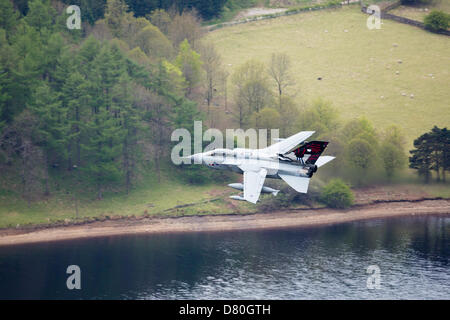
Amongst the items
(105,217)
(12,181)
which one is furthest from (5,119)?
(105,217)

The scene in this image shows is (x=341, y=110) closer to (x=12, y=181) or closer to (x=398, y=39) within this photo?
(x=398, y=39)

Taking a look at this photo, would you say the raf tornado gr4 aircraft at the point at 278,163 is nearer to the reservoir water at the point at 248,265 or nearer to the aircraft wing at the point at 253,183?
the aircraft wing at the point at 253,183

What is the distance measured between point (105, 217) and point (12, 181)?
60.9ft

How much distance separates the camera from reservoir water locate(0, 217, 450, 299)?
81500mm

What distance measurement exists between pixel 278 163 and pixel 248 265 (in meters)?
18.0

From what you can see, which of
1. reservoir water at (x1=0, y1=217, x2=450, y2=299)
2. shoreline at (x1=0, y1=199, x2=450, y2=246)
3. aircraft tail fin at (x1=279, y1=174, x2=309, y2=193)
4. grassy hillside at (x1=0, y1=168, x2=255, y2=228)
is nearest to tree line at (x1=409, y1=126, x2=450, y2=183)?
shoreline at (x1=0, y1=199, x2=450, y2=246)

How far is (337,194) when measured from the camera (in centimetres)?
11175

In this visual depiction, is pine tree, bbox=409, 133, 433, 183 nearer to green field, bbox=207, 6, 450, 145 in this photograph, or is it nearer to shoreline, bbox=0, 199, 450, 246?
shoreline, bbox=0, 199, 450, 246

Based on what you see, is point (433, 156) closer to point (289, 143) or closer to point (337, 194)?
point (337, 194)

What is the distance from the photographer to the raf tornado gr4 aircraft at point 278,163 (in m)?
79.7

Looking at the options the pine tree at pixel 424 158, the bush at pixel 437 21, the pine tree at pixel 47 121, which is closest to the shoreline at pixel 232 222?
the pine tree at pixel 424 158

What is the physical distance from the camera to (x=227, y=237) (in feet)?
339

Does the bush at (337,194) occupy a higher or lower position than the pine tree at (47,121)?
lower

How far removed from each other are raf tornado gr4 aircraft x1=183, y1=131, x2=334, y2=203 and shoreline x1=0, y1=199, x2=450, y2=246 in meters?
23.9
